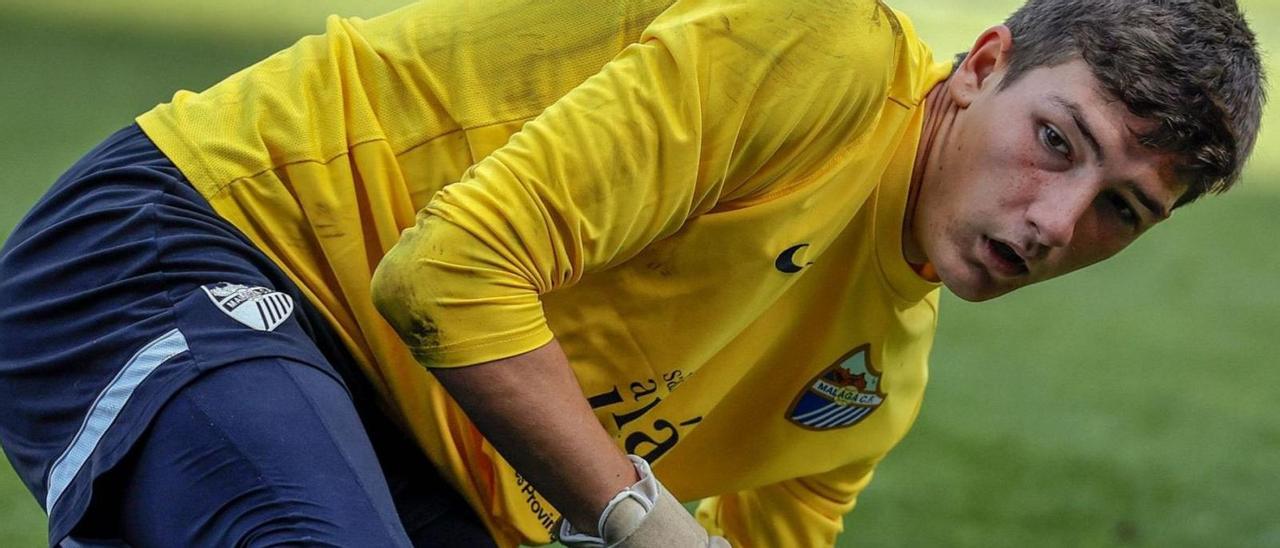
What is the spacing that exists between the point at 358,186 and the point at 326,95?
11 centimetres

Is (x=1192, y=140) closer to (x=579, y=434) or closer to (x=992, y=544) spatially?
(x=579, y=434)

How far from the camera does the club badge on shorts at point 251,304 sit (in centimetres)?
177

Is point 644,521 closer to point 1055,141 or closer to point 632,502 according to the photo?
point 632,502

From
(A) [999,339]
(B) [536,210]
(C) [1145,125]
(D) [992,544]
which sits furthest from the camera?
(A) [999,339]

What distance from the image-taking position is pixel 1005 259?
1964 millimetres

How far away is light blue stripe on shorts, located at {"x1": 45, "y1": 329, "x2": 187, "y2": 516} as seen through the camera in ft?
5.69

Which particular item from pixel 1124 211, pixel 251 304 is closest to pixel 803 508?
pixel 1124 211

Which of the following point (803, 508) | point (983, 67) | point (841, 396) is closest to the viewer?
point (983, 67)

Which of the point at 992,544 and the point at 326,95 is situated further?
the point at 992,544

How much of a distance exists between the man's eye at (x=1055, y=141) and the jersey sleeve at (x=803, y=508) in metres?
0.78

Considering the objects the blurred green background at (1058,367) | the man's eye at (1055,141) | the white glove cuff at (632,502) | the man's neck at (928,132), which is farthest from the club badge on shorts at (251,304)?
the blurred green background at (1058,367)

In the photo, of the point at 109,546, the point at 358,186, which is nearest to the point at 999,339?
the point at 358,186

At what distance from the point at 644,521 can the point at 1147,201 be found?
70 centimetres

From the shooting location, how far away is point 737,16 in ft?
5.75
